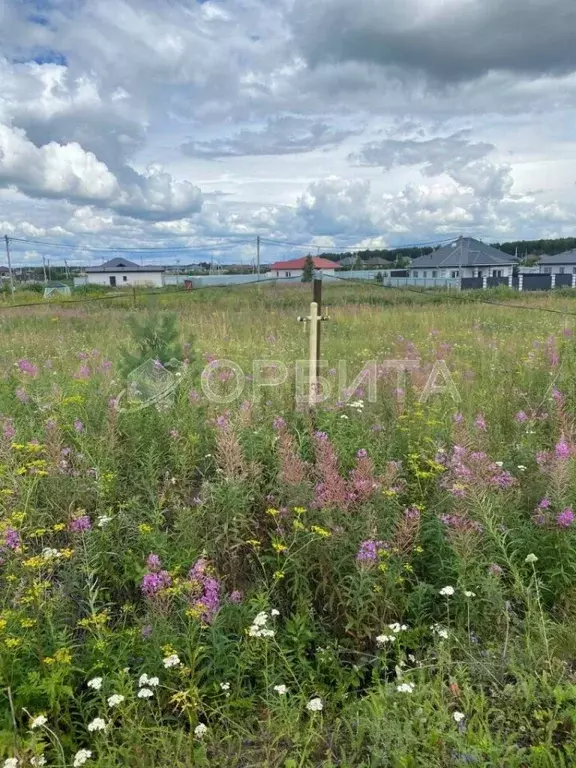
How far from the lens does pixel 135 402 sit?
3965mm

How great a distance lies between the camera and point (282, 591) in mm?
2471

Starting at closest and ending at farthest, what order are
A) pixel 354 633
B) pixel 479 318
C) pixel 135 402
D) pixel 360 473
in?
pixel 354 633 → pixel 360 473 → pixel 135 402 → pixel 479 318

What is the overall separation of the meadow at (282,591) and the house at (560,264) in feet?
231

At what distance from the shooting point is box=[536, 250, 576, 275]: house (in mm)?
64875

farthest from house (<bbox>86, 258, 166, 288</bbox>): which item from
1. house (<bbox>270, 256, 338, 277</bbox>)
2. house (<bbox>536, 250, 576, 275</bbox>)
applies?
house (<bbox>536, 250, 576, 275</bbox>)

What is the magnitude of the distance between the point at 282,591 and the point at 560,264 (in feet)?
248

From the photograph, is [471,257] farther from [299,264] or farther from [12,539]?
[12,539]

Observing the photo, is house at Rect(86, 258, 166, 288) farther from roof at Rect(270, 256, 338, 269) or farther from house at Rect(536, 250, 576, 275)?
house at Rect(536, 250, 576, 275)

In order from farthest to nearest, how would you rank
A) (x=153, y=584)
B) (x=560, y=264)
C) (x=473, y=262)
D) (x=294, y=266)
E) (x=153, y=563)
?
(x=294, y=266), (x=560, y=264), (x=473, y=262), (x=153, y=563), (x=153, y=584)

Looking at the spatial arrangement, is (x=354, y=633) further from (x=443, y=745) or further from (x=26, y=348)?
(x=26, y=348)

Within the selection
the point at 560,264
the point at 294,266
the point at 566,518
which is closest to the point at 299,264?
the point at 294,266

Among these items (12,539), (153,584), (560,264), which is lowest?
(153,584)


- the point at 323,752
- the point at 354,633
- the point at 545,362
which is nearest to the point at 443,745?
the point at 323,752

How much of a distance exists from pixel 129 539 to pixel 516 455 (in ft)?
8.26
